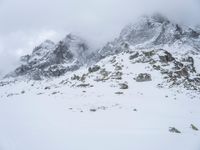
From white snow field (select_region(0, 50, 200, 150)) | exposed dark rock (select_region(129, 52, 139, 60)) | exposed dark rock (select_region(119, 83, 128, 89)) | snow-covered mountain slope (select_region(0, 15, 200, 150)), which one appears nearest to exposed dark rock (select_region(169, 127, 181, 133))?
snow-covered mountain slope (select_region(0, 15, 200, 150))

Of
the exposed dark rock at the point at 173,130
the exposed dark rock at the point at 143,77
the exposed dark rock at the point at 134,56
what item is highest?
the exposed dark rock at the point at 173,130

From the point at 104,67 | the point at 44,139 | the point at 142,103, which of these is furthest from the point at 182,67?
the point at 44,139

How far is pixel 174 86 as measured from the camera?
4453cm

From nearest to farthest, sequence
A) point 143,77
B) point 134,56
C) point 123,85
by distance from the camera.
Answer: point 123,85
point 143,77
point 134,56

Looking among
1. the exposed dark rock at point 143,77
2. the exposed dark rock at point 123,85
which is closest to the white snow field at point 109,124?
the exposed dark rock at point 123,85

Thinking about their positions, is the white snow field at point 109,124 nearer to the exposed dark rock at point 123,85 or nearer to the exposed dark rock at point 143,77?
the exposed dark rock at point 123,85

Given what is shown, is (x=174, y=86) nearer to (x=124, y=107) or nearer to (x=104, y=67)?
(x=124, y=107)

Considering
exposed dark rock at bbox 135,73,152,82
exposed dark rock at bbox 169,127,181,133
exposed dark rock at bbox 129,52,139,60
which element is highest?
exposed dark rock at bbox 169,127,181,133

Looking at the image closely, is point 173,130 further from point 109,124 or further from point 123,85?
point 123,85

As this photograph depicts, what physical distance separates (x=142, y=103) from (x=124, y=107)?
156 inches

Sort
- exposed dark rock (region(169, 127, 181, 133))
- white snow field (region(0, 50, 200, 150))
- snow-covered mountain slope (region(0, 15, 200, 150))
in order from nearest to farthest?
white snow field (region(0, 50, 200, 150)), snow-covered mountain slope (region(0, 15, 200, 150)), exposed dark rock (region(169, 127, 181, 133))

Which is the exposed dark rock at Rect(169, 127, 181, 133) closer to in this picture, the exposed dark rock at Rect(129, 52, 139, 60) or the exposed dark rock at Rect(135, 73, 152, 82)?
the exposed dark rock at Rect(135, 73, 152, 82)

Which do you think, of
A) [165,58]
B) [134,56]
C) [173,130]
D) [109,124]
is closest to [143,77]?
[165,58]

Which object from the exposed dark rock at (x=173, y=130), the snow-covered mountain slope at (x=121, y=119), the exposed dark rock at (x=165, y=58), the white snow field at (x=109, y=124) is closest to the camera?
the white snow field at (x=109, y=124)
